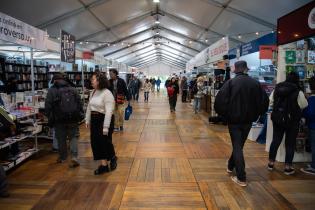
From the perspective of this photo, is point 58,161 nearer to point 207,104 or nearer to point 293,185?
point 293,185

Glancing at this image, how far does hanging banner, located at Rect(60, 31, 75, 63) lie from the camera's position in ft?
22.6

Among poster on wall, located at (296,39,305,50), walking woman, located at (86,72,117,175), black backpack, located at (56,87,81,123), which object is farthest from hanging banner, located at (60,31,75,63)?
poster on wall, located at (296,39,305,50)

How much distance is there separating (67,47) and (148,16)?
28.5ft

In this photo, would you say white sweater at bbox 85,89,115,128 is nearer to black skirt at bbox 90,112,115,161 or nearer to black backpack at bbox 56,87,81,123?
black skirt at bbox 90,112,115,161

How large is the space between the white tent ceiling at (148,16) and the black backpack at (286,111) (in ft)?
17.8

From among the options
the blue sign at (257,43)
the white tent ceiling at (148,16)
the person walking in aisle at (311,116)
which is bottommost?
the person walking in aisle at (311,116)

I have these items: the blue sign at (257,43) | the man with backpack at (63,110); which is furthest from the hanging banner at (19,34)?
the blue sign at (257,43)

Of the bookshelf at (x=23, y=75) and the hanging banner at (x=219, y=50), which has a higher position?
the hanging banner at (x=219, y=50)

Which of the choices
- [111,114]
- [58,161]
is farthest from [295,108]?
[58,161]

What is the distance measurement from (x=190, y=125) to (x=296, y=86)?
4.39 metres

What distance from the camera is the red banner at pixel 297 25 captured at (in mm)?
4145

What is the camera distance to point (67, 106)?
446cm

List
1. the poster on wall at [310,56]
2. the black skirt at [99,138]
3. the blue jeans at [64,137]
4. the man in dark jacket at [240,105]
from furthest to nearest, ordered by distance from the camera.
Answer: the poster on wall at [310,56] < the blue jeans at [64,137] < the black skirt at [99,138] < the man in dark jacket at [240,105]

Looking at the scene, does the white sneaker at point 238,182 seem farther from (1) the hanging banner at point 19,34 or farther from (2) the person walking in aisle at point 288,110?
(1) the hanging banner at point 19,34
